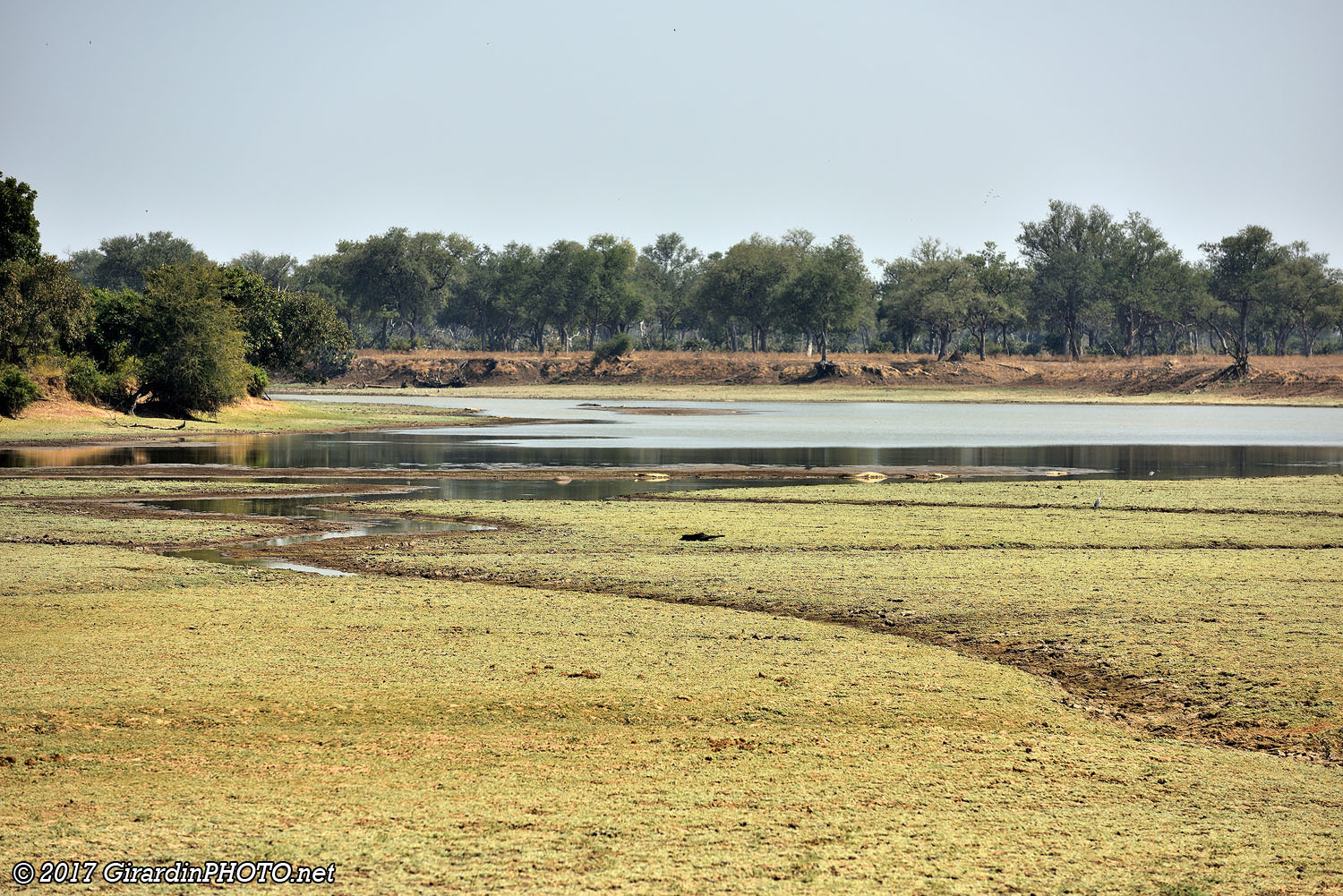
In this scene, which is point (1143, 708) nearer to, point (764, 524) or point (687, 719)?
point (687, 719)

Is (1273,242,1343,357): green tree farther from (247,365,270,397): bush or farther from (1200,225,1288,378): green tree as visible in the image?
(247,365,270,397): bush

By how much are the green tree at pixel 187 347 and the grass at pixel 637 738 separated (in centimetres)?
4872

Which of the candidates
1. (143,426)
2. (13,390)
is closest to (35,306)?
(13,390)

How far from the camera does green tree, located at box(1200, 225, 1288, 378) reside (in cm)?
14950

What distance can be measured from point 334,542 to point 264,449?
2914 cm

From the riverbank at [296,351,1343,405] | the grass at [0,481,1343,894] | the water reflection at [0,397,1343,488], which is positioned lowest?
the water reflection at [0,397,1343,488]

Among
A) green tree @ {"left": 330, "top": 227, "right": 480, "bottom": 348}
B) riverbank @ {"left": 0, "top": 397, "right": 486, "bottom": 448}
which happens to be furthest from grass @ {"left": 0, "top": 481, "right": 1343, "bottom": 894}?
green tree @ {"left": 330, "top": 227, "right": 480, "bottom": 348}

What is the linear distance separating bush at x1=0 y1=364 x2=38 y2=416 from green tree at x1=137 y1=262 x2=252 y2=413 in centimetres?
821

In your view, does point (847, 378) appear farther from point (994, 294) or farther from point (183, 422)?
point (183, 422)

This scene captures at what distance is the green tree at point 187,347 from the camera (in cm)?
6544

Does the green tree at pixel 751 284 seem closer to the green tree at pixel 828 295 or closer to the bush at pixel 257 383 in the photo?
the green tree at pixel 828 295

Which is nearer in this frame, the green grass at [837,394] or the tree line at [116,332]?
the tree line at [116,332]

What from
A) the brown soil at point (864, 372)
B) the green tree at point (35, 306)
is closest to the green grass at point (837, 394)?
the brown soil at point (864, 372)

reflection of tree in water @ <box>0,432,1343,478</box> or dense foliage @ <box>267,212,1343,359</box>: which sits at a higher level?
dense foliage @ <box>267,212,1343,359</box>
